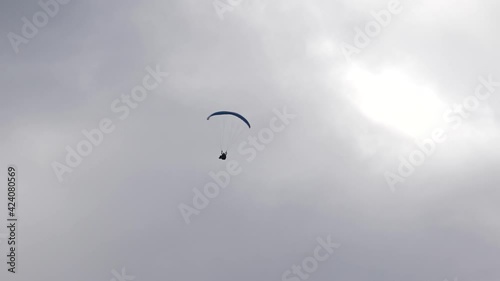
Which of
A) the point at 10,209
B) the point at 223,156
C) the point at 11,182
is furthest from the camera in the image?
the point at 223,156

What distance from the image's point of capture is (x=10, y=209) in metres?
38.9

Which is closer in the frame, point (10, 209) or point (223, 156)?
point (10, 209)

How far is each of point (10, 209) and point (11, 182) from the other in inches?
192

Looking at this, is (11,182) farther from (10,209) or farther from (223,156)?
(223,156)

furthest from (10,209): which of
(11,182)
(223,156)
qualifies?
(223,156)

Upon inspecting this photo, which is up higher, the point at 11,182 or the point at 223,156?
the point at 11,182

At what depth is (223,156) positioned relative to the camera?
50.8m

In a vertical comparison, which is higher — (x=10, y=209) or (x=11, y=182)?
(x=11, y=182)

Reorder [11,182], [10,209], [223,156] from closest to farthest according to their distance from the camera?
[10,209]
[11,182]
[223,156]

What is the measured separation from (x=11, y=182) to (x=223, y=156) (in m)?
29.3

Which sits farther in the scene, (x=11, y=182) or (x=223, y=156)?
(x=223, y=156)

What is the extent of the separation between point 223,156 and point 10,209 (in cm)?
2878

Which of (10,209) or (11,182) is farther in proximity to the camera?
(11,182)
